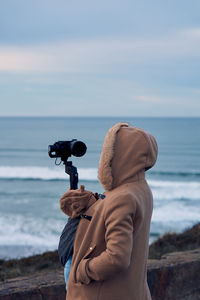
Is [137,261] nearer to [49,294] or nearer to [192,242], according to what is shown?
[49,294]

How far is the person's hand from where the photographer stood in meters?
2.04

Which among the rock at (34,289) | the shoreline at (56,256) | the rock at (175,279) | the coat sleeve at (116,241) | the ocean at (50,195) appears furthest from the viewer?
the ocean at (50,195)

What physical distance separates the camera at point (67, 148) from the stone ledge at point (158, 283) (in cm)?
169

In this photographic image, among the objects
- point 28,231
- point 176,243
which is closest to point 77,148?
point 176,243

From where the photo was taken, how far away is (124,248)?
5.92 feet

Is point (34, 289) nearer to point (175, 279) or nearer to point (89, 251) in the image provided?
point (175, 279)

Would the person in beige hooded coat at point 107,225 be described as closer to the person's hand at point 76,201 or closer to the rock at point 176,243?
the person's hand at point 76,201

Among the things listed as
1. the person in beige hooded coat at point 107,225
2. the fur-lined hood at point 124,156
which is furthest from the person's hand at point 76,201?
the fur-lined hood at point 124,156

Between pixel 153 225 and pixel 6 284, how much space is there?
1149 centimetres

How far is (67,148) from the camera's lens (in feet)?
7.23

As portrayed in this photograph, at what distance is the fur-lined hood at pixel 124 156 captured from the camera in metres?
1.95

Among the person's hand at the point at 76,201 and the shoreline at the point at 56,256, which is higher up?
the person's hand at the point at 76,201

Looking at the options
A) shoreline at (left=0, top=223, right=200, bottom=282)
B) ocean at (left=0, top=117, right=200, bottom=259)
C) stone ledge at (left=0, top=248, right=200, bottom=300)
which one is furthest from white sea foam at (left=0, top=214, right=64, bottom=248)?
stone ledge at (left=0, top=248, right=200, bottom=300)

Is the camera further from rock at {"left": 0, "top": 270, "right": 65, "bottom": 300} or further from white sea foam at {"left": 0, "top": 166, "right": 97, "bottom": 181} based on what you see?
white sea foam at {"left": 0, "top": 166, "right": 97, "bottom": 181}
